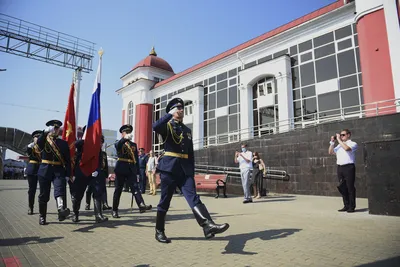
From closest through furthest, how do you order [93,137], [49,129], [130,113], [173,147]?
[173,147], [49,129], [93,137], [130,113]

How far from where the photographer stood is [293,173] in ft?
42.4

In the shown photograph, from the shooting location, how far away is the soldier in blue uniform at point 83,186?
6.00m

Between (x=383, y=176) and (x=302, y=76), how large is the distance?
14.1 meters

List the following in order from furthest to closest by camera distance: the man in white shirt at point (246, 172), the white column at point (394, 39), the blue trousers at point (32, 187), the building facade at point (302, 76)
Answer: the building facade at point (302, 76), the white column at point (394, 39), the man in white shirt at point (246, 172), the blue trousers at point (32, 187)

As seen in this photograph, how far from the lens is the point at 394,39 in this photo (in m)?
13.3

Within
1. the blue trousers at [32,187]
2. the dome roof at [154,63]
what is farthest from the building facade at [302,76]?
the blue trousers at [32,187]

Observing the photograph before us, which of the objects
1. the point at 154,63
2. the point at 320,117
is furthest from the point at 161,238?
the point at 154,63

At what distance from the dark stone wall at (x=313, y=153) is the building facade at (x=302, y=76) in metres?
1.36

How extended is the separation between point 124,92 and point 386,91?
93.8ft

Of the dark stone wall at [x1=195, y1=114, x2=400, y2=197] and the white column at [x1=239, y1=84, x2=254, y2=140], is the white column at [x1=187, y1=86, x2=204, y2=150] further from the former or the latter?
the dark stone wall at [x1=195, y1=114, x2=400, y2=197]

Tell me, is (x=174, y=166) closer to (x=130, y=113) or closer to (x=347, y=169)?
(x=347, y=169)

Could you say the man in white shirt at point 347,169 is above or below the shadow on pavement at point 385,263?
above

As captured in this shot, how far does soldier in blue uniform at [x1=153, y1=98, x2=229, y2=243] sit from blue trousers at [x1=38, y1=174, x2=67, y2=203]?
2.88 meters

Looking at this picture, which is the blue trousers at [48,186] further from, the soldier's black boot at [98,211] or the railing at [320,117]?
the railing at [320,117]
